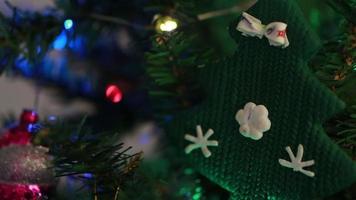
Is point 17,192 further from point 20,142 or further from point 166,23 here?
point 166,23

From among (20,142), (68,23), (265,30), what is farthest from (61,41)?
(265,30)

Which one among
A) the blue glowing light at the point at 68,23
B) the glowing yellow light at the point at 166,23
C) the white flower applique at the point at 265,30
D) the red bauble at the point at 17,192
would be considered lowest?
the red bauble at the point at 17,192

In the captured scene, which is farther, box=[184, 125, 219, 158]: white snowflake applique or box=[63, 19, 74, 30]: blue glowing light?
box=[63, 19, 74, 30]: blue glowing light

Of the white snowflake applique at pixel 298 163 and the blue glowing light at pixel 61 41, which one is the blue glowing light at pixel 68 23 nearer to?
the blue glowing light at pixel 61 41

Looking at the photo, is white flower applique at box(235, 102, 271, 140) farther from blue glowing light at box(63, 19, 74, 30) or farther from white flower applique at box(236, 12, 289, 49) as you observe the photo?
blue glowing light at box(63, 19, 74, 30)

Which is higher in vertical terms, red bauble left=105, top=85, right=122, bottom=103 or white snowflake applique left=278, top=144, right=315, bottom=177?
red bauble left=105, top=85, right=122, bottom=103

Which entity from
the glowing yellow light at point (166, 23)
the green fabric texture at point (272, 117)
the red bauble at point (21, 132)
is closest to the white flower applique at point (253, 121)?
the green fabric texture at point (272, 117)

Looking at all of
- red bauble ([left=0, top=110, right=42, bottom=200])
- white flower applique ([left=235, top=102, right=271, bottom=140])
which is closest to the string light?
red bauble ([left=0, top=110, right=42, bottom=200])
